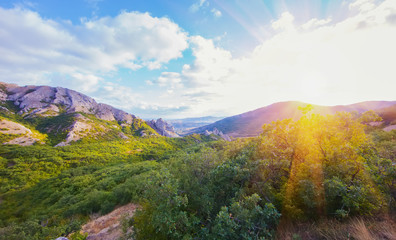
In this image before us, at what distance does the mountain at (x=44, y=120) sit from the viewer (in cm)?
10731

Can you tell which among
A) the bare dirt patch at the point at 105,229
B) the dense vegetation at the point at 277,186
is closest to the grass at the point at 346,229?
the dense vegetation at the point at 277,186

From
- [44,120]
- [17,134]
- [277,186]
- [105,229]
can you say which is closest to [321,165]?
[277,186]

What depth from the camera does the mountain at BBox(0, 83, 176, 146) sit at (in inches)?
4225

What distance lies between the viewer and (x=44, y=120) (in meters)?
146

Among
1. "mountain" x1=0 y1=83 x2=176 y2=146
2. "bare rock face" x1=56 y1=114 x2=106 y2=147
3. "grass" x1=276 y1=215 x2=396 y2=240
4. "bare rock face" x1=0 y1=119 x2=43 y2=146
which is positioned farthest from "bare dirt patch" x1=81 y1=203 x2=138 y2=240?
"bare rock face" x1=0 y1=119 x2=43 y2=146

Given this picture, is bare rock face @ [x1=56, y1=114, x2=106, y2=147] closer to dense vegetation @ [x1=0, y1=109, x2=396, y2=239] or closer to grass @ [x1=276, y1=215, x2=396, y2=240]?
dense vegetation @ [x1=0, y1=109, x2=396, y2=239]

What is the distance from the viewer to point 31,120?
5586 inches

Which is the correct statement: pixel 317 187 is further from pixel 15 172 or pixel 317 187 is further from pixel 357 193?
pixel 15 172

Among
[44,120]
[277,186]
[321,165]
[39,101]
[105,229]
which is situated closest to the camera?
[321,165]

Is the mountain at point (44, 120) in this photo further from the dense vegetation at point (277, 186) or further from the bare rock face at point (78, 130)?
the dense vegetation at point (277, 186)

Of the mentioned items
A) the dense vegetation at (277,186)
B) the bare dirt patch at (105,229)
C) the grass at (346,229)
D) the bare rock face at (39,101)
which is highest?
the bare rock face at (39,101)

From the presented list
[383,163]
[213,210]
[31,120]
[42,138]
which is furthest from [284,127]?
[31,120]

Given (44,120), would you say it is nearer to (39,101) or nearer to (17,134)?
(17,134)

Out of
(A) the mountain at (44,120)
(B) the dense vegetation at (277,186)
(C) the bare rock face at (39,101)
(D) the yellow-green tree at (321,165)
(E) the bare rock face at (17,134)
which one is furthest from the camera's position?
(C) the bare rock face at (39,101)
